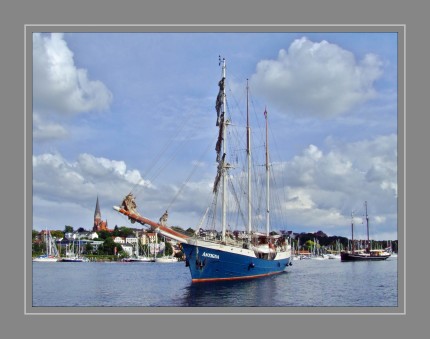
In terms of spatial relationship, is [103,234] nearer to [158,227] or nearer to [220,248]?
[220,248]

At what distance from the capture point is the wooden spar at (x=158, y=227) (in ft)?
73.9

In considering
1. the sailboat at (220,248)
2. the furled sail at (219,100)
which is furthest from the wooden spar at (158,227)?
the furled sail at (219,100)

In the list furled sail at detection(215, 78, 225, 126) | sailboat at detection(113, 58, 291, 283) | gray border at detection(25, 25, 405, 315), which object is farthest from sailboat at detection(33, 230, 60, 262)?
gray border at detection(25, 25, 405, 315)

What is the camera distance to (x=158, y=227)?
24.8 metres

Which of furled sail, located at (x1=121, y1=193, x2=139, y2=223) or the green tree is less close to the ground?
furled sail, located at (x1=121, y1=193, x2=139, y2=223)

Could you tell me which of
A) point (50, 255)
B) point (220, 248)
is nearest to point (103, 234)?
point (50, 255)

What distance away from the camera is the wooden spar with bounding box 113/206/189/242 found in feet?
73.9

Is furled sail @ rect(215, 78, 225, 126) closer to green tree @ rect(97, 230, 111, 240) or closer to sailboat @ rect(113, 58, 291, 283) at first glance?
sailboat @ rect(113, 58, 291, 283)

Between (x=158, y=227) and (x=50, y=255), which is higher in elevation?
(x=158, y=227)
